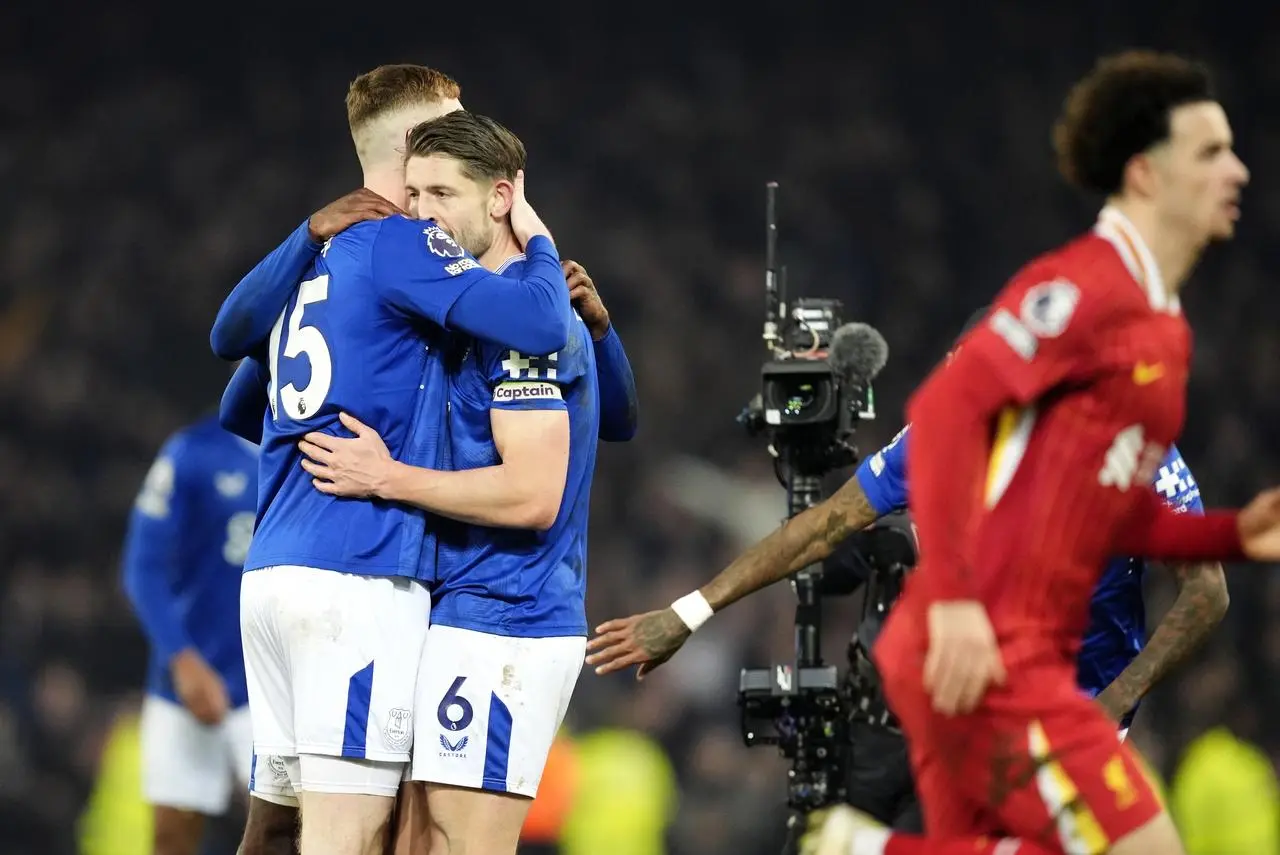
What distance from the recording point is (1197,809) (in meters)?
7.64

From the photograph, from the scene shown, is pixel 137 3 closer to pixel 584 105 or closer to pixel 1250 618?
pixel 584 105

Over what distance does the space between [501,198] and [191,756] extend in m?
3.17

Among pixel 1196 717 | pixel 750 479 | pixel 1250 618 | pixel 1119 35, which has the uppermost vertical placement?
pixel 1119 35

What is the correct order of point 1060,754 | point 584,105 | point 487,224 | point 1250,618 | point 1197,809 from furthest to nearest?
1. point 584,105
2. point 1250,618
3. point 1197,809
4. point 487,224
5. point 1060,754

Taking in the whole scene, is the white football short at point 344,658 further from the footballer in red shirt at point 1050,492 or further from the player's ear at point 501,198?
the footballer in red shirt at point 1050,492

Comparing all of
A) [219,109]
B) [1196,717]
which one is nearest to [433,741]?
[1196,717]

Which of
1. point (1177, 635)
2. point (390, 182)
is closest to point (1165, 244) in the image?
point (1177, 635)

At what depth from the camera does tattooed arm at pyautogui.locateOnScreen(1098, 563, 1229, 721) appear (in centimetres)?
351

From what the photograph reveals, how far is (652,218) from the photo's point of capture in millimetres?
8727

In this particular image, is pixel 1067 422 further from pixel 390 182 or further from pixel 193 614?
pixel 193 614

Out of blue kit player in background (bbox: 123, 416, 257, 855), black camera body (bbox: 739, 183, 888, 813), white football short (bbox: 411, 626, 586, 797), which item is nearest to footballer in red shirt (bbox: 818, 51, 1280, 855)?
white football short (bbox: 411, 626, 586, 797)

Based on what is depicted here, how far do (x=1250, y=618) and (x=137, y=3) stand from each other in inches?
272

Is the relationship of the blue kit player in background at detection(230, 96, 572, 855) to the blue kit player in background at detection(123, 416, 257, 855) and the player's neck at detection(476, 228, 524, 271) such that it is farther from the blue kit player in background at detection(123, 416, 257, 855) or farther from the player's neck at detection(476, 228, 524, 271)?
the blue kit player in background at detection(123, 416, 257, 855)

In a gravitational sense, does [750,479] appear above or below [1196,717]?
above
